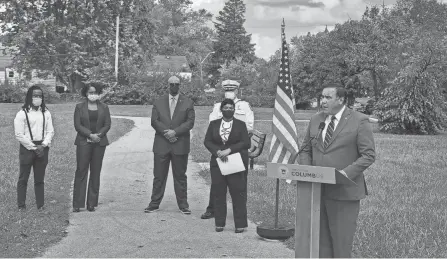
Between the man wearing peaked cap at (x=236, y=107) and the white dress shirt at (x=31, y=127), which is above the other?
the man wearing peaked cap at (x=236, y=107)

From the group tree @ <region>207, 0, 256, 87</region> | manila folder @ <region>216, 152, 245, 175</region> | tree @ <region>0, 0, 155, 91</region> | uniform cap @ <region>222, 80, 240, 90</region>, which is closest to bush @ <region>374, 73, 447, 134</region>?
uniform cap @ <region>222, 80, 240, 90</region>

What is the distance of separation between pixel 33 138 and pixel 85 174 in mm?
1011

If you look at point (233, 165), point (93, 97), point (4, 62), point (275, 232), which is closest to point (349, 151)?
point (275, 232)

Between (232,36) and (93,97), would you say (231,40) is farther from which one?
(93,97)

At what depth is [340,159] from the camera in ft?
18.5

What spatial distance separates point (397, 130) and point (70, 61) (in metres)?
29.5

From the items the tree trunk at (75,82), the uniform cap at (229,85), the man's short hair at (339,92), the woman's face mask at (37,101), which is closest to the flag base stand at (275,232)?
the uniform cap at (229,85)

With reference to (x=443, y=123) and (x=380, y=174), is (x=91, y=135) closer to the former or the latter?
(x=380, y=174)

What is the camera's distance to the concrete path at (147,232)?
276 inches

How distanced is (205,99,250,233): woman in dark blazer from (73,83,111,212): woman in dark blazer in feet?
7.36

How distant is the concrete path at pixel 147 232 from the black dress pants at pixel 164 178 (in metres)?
0.19

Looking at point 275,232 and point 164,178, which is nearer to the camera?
point 275,232

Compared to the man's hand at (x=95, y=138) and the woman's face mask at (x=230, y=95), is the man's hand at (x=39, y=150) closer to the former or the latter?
the man's hand at (x=95, y=138)

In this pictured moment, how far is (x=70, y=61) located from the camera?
50031 mm
